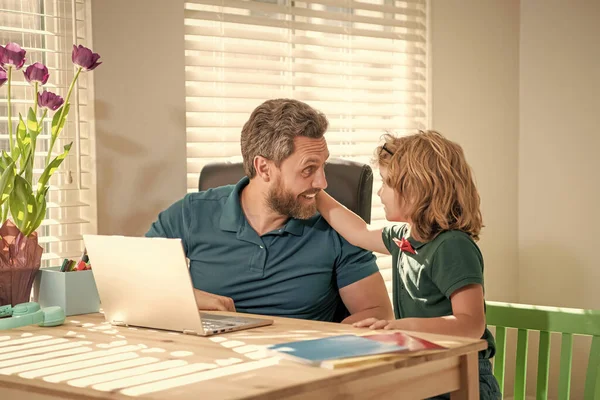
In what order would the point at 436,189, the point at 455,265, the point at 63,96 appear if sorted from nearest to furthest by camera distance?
the point at 455,265 < the point at 436,189 < the point at 63,96

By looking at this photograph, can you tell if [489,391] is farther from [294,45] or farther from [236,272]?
[294,45]

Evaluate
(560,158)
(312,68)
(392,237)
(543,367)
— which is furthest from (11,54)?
(560,158)

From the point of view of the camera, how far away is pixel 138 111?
2891mm

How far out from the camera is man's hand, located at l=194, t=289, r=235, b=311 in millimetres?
2250

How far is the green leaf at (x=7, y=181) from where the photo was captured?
2283mm

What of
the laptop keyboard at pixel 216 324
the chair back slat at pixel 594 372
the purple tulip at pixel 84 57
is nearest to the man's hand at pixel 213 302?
the laptop keyboard at pixel 216 324

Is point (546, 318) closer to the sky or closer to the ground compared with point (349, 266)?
closer to the ground

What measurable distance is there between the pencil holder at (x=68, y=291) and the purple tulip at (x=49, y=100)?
0.45 meters

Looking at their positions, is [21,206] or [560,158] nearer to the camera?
[21,206]

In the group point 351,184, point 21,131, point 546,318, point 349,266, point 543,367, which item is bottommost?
point 543,367

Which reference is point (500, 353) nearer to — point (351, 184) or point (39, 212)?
point (351, 184)

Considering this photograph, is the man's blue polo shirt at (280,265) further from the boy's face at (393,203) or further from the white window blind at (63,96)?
the white window blind at (63,96)

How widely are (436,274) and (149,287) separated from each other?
27.6 inches

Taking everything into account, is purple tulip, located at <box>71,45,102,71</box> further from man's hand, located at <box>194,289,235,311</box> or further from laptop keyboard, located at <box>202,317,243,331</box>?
laptop keyboard, located at <box>202,317,243,331</box>
